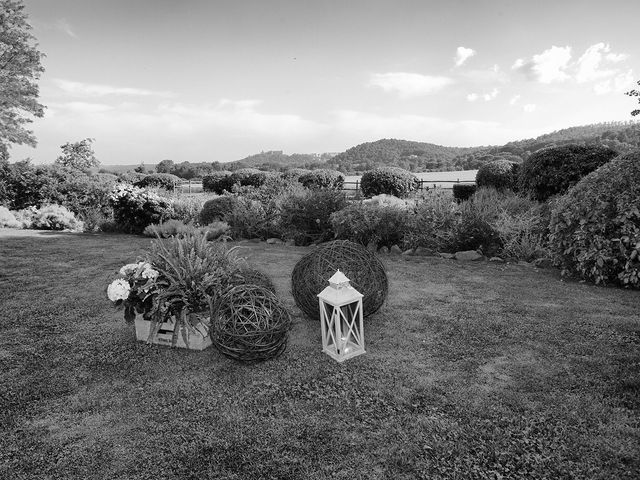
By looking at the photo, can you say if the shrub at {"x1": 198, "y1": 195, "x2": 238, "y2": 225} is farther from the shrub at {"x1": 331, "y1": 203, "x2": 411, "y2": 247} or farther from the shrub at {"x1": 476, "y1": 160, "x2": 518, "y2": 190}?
the shrub at {"x1": 476, "y1": 160, "x2": 518, "y2": 190}

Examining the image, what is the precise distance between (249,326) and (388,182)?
15.8m

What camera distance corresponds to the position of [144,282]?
416 cm

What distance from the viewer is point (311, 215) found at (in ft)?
32.0

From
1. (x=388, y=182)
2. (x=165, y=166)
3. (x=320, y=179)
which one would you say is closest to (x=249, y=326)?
(x=388, y=182)

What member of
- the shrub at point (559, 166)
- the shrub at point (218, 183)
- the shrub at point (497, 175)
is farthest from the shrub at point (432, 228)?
the shrub at point (218, 183)

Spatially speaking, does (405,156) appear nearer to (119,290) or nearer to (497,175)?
(497,175)

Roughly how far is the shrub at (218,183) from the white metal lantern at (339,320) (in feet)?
78.2

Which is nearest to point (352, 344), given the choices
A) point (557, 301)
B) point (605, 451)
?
point (605, 451)

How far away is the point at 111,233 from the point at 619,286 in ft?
38.7

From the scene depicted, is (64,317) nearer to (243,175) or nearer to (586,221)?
(586,221)

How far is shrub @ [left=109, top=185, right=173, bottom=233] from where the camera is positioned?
1165 centimetres

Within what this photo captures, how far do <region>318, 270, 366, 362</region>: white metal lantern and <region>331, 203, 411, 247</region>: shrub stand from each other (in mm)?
4747

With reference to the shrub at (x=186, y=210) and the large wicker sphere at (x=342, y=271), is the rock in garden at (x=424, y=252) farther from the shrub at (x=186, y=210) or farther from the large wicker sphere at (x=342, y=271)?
the shrub at (x=186, y=210)

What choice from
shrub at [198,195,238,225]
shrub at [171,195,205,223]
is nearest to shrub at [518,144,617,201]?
shrub at [198,195,238,225]
